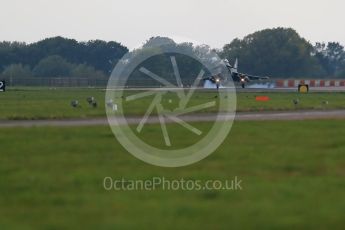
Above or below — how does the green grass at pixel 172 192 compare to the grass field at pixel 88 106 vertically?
below

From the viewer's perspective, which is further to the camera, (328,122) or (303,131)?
(328,122)

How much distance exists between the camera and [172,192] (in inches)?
586

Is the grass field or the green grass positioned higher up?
the grass field

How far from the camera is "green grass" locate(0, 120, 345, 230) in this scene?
39.7 feet

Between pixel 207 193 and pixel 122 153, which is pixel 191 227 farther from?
pixel 122 153

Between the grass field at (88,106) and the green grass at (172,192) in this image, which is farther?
the grass field at (88,106)

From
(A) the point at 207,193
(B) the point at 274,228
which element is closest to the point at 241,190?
(A) the point at 207,193

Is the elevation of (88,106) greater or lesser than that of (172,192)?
greater

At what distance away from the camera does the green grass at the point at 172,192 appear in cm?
1209

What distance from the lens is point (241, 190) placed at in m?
15.0

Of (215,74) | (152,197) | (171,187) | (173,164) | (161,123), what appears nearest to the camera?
(152,197)

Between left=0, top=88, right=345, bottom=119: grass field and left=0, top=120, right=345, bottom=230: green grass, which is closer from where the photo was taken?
left=0, top=120, right=345, bottom=230: green grass

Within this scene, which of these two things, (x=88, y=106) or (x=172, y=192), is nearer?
(x=172, y=192)

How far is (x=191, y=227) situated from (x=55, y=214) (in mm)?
2718
